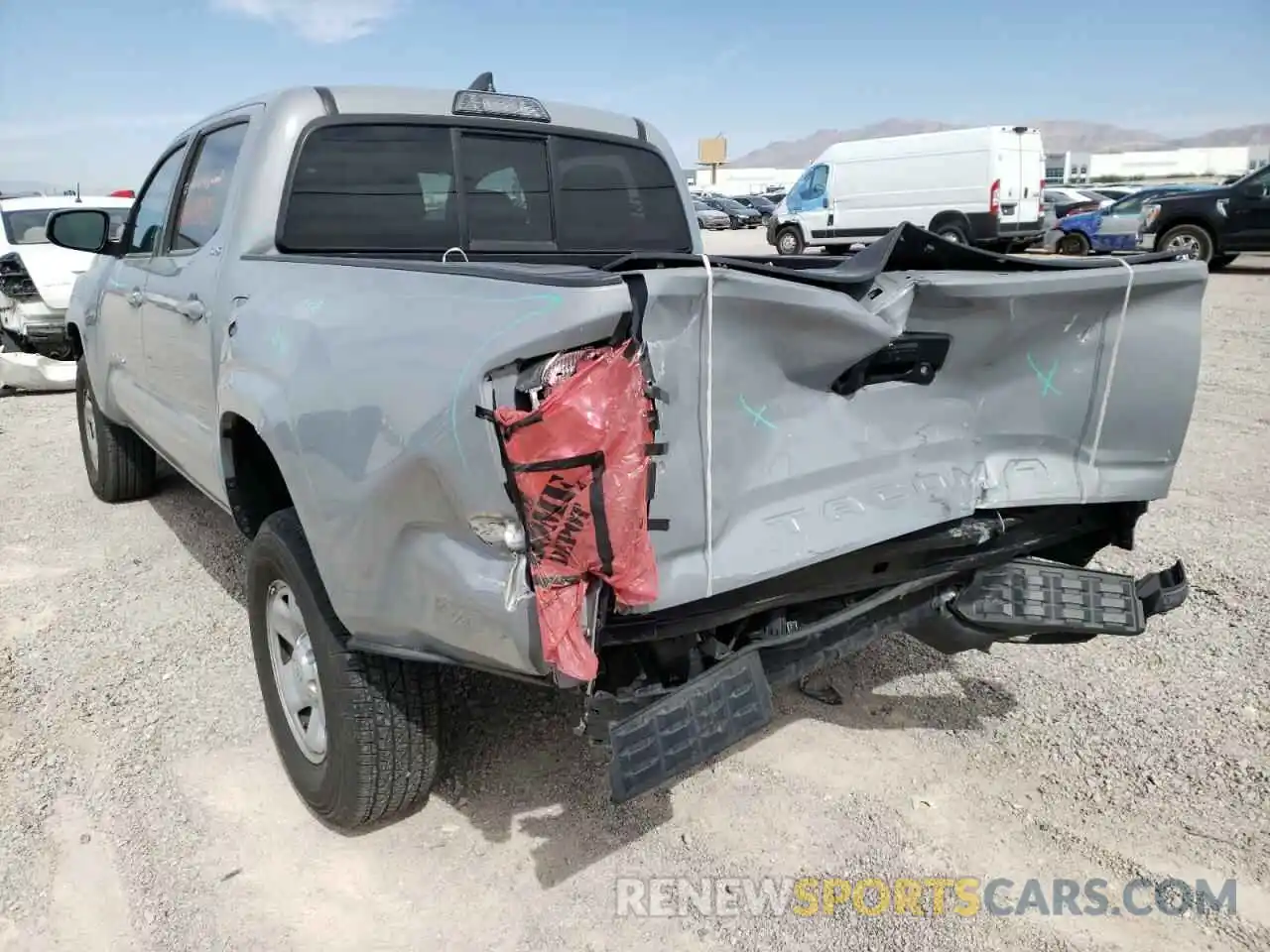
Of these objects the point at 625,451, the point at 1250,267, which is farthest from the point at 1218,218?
the point at 625,451

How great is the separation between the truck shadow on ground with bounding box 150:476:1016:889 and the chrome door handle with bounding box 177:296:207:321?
4.97ft

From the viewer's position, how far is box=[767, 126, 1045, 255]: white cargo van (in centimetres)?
1930

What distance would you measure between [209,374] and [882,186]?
65.2 ft

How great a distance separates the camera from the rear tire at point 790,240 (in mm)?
23062

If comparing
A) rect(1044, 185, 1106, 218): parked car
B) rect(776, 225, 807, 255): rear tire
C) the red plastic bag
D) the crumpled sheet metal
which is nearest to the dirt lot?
the red plastic bag

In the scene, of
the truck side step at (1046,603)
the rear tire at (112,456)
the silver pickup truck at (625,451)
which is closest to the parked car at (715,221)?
the rear tire at (112,456)

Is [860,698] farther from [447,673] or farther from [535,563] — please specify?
[535,563]

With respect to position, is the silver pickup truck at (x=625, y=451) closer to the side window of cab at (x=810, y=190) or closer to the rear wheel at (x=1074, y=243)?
the side window of cab at (x=810, y=190)

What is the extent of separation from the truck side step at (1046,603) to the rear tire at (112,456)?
15.0 feet

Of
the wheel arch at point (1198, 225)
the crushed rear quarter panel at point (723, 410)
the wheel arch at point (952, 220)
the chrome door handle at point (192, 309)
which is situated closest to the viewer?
the crushed rear quarter panel at point (723, 410)

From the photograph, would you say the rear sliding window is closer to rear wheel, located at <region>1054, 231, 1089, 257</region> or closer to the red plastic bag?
the red plastic bag

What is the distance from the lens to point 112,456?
5441 mm

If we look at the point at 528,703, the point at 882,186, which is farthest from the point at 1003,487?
the point at 882,186

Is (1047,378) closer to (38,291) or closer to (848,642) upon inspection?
(848,642)
